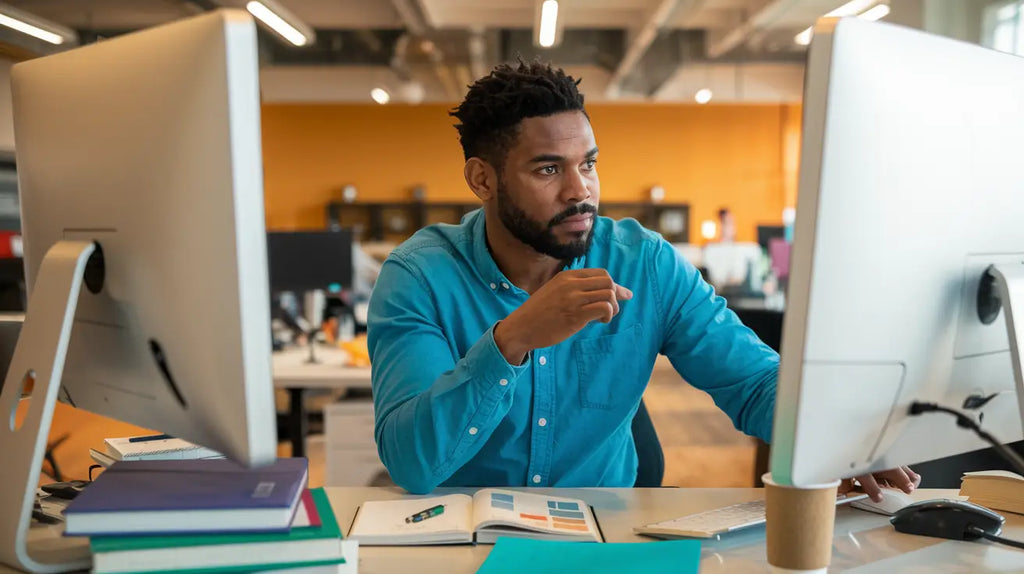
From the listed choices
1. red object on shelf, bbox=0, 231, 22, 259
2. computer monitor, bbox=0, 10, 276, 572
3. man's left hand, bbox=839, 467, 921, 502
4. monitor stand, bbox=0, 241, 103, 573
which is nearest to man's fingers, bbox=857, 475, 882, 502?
man's left hand, bbox=839, 467, 921, 502

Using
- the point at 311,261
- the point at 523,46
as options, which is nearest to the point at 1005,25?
the point at 311,261

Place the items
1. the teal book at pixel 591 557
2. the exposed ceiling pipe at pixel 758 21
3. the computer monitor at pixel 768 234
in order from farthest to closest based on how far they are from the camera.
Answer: the exposed ceiling pipe at pixel 758 21, the computer monitor at pixel 768 234, the teal book at pixel 591 557

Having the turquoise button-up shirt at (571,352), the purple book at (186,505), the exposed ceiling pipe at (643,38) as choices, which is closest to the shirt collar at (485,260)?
the turquoise button-up shirt at (571,352)

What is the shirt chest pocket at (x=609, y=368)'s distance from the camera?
1.53 meters

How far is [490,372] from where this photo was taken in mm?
1198

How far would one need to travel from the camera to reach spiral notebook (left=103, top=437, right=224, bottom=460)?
3.77 ft

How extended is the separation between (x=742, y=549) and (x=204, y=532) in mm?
655

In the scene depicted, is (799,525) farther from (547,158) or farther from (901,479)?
(547,158)

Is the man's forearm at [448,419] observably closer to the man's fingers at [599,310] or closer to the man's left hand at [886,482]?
the man's fingers at [599,310]

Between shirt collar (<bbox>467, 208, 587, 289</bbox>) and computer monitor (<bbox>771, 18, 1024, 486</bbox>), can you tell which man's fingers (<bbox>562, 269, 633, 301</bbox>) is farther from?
shirt collar (<bbox>467, 208, 587, 289</bbox>)

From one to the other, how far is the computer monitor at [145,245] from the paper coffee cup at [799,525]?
1.72ft

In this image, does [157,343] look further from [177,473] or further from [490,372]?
[490,372]

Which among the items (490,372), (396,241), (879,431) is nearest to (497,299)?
(490,372)

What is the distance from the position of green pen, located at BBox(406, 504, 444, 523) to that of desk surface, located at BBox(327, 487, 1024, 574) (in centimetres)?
7
